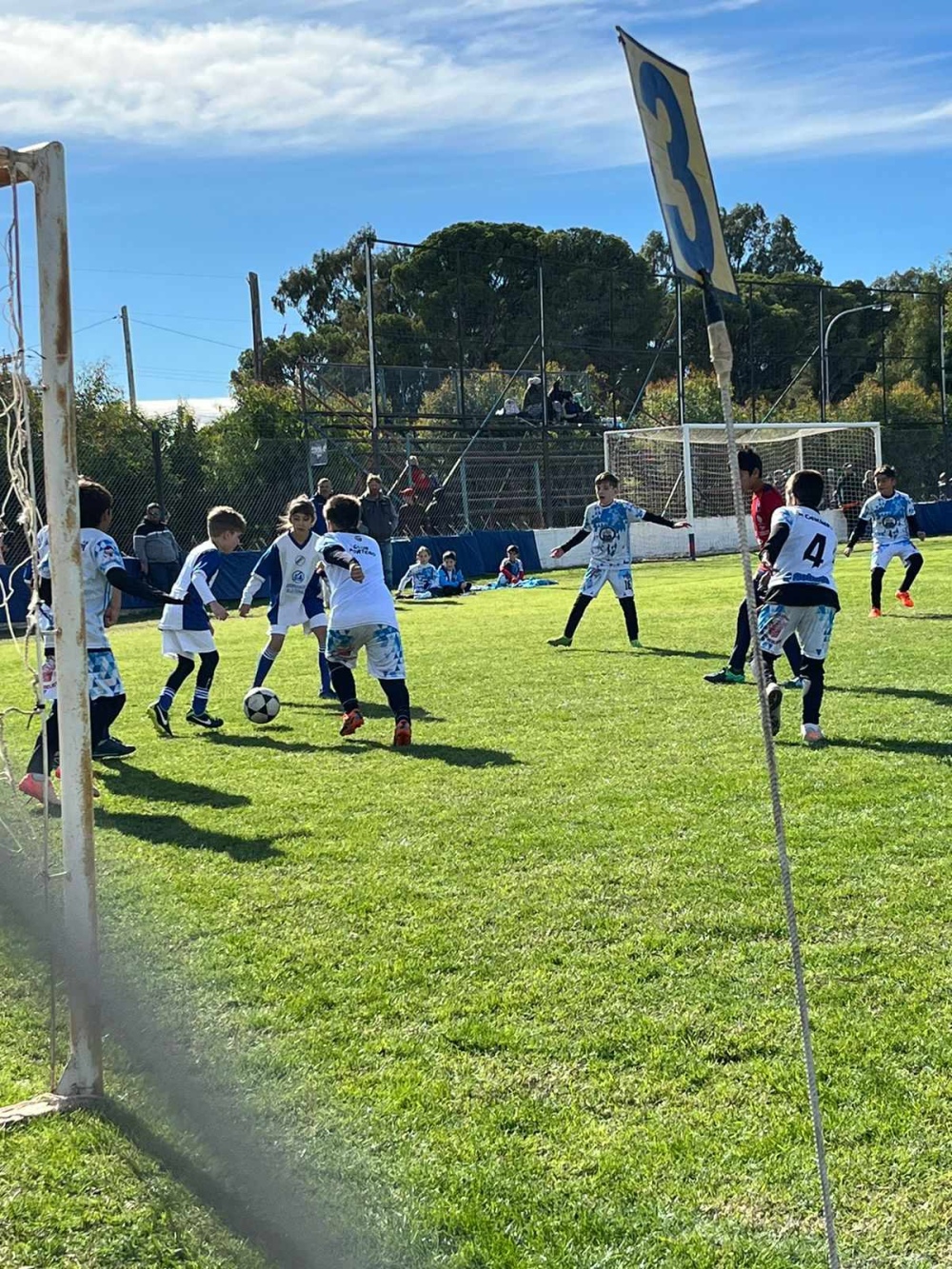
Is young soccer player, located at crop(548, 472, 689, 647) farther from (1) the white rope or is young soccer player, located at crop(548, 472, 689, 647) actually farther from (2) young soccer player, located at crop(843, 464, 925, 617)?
(1) the white rope

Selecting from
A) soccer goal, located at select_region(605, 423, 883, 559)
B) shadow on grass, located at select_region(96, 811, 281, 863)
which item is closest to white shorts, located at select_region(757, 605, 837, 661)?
shadow on grass, located at select_region(96, 811, 281, 863)

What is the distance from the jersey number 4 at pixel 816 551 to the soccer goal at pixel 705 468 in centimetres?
2289

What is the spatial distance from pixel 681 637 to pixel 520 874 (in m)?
8.92

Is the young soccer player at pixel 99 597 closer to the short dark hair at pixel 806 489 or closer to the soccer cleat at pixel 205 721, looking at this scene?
the soccer cleat at pixel 205 721

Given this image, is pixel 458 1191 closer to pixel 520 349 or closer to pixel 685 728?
pixel 685 728

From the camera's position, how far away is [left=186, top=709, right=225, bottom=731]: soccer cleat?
9.62 metres

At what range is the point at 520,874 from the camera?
5.16 metres

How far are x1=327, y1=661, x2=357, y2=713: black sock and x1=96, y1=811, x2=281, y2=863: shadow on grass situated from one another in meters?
2.23

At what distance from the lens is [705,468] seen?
34844mm

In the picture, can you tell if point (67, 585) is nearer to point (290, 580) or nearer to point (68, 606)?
point (68, 606)

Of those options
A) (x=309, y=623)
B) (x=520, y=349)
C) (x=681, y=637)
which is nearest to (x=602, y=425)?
(x=520, y=349)

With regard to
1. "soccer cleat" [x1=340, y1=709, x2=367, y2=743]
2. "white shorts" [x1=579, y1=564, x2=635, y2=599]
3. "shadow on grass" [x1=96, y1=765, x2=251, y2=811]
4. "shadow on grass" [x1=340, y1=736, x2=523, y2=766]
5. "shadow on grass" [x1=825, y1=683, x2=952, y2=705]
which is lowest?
"shadow on grass" [x1=96, y1=765, x2=251, y2=811]

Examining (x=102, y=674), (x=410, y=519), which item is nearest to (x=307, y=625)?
(x=102, y=674)

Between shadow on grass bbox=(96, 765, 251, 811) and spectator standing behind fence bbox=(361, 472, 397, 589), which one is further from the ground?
spectator standing behind fence bbox=(361, 472, 397, 589)
